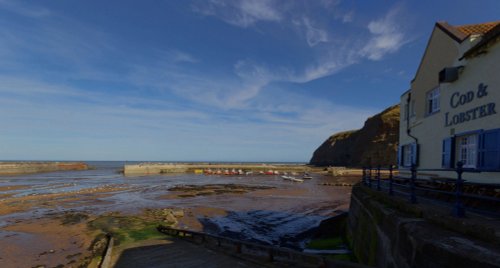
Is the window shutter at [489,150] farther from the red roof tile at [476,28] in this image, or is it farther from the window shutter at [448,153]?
the red roof tile at [476,28]

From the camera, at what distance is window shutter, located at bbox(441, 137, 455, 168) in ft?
36.1

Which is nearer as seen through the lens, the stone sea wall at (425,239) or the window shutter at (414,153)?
the stone sea wall at (425,239)

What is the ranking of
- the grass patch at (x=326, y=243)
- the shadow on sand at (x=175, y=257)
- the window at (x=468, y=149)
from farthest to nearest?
the grass patch at (x=326, y=243) → the window at (x=468, y=149) → the shadow on sand at (x=175, y=257)

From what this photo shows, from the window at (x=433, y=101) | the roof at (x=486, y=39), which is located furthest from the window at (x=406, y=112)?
the roof at (x=486, y=39)

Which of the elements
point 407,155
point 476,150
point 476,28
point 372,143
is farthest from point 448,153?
point 372,143

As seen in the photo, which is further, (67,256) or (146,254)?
(67,256)

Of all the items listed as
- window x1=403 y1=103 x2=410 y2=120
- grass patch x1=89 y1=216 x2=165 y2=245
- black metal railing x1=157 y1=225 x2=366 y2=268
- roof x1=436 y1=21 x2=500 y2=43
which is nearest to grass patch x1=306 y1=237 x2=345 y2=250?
black metal railing x1=157 y1=225 x2=366 y2=268

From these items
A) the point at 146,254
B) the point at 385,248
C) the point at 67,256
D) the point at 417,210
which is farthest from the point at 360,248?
the point at 67,256

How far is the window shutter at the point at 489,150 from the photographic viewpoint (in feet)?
28.7

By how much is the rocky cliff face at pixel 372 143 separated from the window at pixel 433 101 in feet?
192

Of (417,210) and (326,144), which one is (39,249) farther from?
(326,144)

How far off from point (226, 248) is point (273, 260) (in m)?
2.75

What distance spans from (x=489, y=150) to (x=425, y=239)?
242 inches

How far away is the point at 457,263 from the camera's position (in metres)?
4.24
